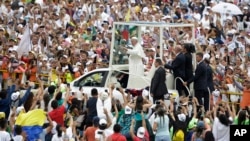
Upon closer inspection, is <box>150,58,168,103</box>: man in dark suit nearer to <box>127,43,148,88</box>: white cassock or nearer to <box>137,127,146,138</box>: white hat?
<box>127,43,148,88</box>: white cassock

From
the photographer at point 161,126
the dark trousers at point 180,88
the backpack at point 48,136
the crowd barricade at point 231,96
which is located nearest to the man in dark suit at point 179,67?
the dark trousers at point 180,88

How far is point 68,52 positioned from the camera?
114 feet

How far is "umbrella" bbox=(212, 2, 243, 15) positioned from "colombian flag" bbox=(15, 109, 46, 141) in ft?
49.4

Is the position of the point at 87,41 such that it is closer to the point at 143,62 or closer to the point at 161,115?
the point at 143,62

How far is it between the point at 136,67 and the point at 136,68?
0.09 feet

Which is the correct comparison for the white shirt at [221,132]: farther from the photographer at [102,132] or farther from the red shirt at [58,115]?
the red shirt at [58,115]

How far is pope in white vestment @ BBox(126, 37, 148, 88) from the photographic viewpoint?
1172 inches

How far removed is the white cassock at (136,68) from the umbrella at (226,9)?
10.3 meters

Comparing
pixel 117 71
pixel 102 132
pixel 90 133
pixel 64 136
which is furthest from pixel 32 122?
pixel 117 71

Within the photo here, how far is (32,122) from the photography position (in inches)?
1006

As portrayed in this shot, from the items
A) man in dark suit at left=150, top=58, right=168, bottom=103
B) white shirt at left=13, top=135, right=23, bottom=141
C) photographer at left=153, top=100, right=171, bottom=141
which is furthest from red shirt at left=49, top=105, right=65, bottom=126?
man in dark suit at left=150, top=58, right=168, bottom=103

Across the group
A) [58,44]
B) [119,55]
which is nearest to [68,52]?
[58,44]

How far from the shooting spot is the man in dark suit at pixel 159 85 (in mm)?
28497

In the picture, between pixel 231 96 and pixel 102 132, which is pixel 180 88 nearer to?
pixel 231 96
